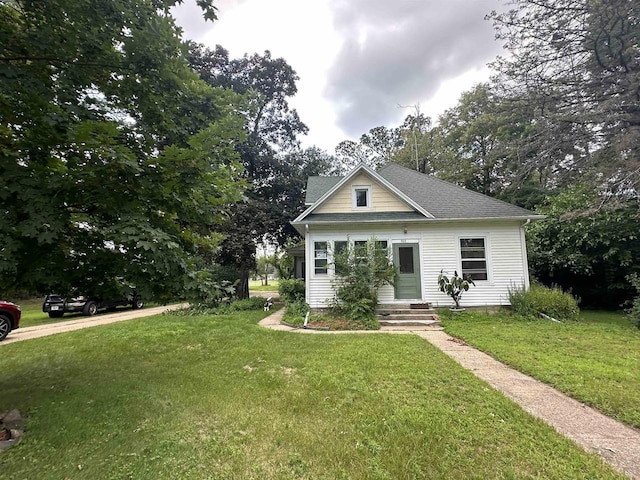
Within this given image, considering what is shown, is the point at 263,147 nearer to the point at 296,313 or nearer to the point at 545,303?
the point at 296,313

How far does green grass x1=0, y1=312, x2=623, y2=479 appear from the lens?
2465mm

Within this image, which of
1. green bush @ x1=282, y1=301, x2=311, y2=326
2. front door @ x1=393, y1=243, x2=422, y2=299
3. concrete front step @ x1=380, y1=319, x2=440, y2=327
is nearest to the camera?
concrete front step @ x1=380, y1=319, x2=440, y2=327

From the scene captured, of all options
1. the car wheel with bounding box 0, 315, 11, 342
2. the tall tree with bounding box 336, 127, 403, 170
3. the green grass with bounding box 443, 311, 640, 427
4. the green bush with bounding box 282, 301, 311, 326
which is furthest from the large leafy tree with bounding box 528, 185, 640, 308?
the tall tree with bounding box 336, 127, 403, 170

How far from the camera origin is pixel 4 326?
8.25m

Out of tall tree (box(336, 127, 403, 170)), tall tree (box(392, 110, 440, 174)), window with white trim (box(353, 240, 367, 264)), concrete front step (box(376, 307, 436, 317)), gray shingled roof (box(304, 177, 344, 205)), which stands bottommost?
concrete front step (box(376, 307, 436, 317))

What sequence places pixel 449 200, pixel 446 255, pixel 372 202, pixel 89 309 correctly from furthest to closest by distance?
pixel 89 309
pixel 449 200
pixel 372 202
pixel 446 255

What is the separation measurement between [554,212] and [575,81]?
4800mm

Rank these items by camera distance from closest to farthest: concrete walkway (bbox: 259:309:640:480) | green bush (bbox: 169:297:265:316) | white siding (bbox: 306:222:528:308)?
concrete walkway (bbox: 259:309:640:480)
white siding (bbox: 306:222:528:308)
green bush (bbox: 169:297:265:316)

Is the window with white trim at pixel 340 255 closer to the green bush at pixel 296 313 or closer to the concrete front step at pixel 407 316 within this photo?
the green bush at pixel 296 313

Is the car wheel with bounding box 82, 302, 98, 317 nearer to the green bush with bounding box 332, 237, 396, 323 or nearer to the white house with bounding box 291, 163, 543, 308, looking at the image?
the white house with bounding box 291, 163, 543, 308

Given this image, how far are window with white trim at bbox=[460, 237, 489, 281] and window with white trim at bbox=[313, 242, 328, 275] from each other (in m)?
4.95

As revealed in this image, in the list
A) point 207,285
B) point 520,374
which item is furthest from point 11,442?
point 520,374

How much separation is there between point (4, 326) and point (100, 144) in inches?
362

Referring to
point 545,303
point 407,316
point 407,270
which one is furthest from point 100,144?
point 545,303
